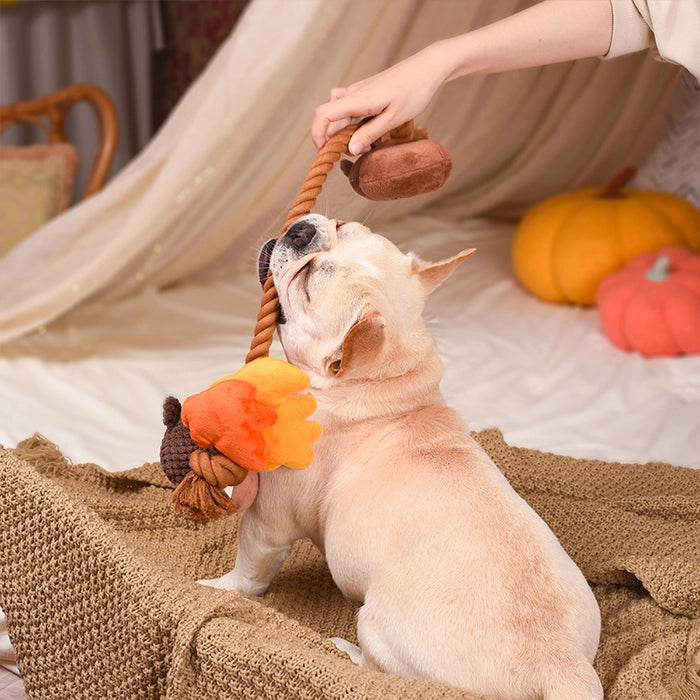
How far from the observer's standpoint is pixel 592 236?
2.33m

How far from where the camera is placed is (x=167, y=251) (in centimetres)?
219

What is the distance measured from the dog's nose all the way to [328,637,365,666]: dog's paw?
0.47 m

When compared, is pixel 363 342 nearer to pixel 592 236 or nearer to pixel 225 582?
pixel 225 582

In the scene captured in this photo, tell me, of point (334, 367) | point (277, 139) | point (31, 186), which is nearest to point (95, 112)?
point (31, 186)

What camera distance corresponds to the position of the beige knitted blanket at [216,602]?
98 cm

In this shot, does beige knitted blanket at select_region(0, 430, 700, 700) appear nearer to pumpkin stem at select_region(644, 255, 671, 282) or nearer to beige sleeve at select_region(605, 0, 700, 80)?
beige sleeve at select_region(605, 0, 700, 80)

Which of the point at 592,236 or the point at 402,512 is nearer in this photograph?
the point at 402,512

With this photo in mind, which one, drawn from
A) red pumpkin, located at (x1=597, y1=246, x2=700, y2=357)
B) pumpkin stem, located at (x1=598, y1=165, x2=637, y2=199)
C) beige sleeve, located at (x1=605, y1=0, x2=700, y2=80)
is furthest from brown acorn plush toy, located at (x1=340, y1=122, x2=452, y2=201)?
pumpkin stem, located at (x1=598, y1=165, x2=637, y2=199)

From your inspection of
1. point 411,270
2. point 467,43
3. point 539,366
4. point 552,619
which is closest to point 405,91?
point 467,43

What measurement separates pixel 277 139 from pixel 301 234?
85 cm

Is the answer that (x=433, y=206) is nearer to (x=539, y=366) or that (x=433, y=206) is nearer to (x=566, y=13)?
(x=539, y=366)

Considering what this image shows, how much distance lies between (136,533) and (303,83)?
0.91m

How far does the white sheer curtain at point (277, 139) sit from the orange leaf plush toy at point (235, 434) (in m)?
0.36

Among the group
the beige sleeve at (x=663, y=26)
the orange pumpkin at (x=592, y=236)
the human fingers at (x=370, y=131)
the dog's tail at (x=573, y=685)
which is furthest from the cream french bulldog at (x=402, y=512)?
the orange pumpkin at (x=592, y=236)
